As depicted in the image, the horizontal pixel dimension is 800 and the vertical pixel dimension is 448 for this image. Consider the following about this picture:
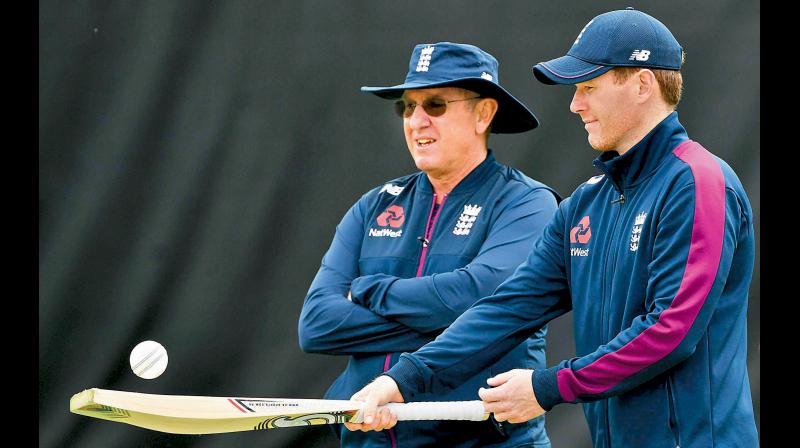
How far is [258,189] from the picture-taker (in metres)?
5.09

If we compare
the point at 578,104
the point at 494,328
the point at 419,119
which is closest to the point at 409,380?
the point at 494,328

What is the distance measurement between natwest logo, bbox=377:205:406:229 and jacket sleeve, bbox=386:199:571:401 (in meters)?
0.65

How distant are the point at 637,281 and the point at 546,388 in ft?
1.16

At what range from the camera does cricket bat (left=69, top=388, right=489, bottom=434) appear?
326cm

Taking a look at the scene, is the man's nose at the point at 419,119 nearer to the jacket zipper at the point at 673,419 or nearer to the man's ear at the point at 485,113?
the man's ear at the point at 485,113

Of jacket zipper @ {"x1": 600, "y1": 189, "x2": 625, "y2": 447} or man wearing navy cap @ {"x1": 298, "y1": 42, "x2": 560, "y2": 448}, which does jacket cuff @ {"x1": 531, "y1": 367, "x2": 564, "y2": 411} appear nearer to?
jacket zipper @ {"x1": 600, "y1": 189, "x2": 625, "y2": 447}

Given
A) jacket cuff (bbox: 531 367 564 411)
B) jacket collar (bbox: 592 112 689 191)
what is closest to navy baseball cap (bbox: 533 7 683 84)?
jacket collar (bbox: 592 112 689 191)

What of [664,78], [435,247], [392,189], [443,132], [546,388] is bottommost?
[546,388]

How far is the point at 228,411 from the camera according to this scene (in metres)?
3.42

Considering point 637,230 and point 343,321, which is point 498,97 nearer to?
point 343,321

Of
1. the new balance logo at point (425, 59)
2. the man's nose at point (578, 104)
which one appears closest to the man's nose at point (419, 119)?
the new balance logo at point (425, 59)

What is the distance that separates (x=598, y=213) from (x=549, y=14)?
2.02m

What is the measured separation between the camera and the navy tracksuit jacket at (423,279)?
3.59 meters

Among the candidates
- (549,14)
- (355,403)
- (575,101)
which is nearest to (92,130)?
(549,14)
